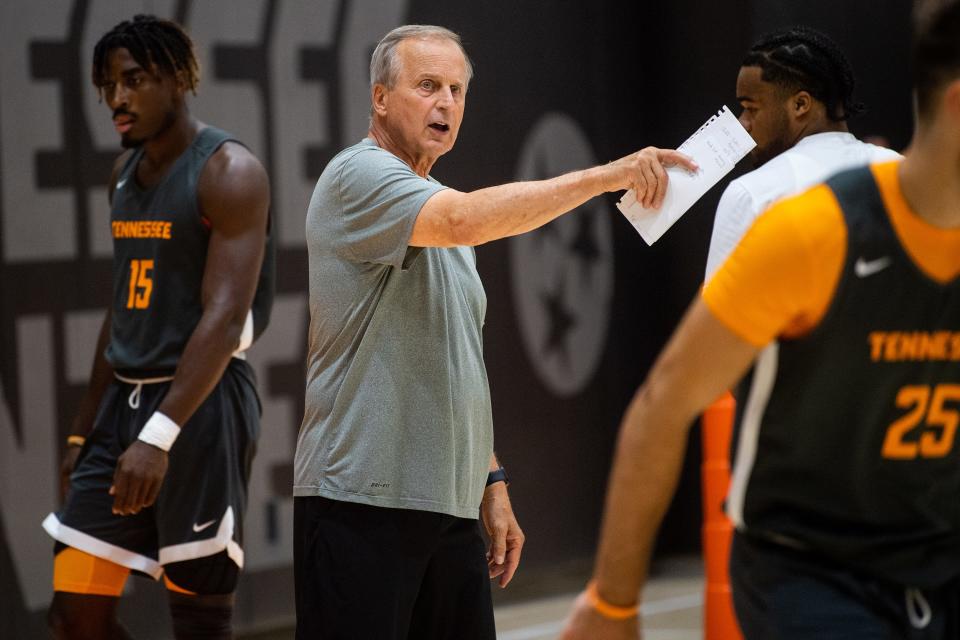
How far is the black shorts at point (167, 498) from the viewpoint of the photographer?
4.05m

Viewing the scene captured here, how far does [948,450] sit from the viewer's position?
2.11 meters

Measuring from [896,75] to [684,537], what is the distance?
3.50 metres

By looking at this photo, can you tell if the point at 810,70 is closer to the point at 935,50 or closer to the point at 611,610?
the point at 935,50

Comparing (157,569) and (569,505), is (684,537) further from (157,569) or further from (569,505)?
(157,569)

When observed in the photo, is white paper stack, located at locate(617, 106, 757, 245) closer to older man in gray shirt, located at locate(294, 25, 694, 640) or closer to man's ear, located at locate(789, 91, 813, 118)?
older man in gray shirt, located at locate(294, 25, 694, 640)

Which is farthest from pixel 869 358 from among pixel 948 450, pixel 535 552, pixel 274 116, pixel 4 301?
pixel 535 552

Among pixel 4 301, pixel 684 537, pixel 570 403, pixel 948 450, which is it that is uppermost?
pixel 948 450

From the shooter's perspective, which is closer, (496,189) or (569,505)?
(496,189)

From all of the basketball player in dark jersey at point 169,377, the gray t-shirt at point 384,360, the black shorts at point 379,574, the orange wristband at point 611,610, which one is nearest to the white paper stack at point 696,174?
the gray t-shirt at point 384,360

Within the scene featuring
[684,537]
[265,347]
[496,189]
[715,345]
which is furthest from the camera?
[684,537]

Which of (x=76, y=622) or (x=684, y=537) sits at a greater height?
(x=76, y=622)

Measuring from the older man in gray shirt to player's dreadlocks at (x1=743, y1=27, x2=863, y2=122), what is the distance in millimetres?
1071

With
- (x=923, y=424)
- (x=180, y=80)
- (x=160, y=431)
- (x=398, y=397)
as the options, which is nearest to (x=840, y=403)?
(x=923, y=424)

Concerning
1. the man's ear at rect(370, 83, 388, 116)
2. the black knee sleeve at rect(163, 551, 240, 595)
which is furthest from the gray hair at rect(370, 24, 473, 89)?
the black knee sleeve at rect(163, 551, 240, 595)
